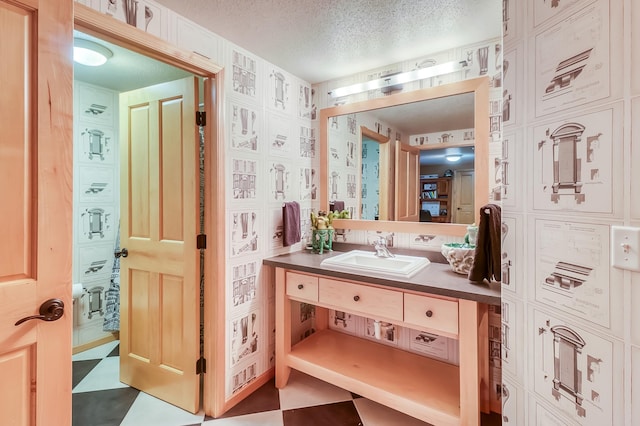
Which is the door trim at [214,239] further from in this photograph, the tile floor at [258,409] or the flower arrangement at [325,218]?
the flower arrangement at [325,218]

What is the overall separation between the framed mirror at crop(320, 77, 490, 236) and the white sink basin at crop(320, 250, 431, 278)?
0.24 meters

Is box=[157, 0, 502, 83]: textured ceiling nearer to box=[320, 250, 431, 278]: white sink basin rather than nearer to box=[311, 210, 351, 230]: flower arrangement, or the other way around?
box=[311, 210, 351, 230]: flower arrangement

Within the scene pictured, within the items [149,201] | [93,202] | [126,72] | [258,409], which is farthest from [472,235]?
[93,202]

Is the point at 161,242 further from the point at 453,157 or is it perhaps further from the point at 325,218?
the point at 453,157

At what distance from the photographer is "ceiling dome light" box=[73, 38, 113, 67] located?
1686 millimetres

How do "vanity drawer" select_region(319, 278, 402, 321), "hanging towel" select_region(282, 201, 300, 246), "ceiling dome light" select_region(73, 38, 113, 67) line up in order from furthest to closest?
"hanging towel" select_region(282, 201, 300, 246), "ceiling dome light" select_region(73, 38, 113, 67), "vanity drawer" select_region(319, 278, 402, 321)

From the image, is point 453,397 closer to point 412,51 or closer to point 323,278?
point 323,278

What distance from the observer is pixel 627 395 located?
0.68m

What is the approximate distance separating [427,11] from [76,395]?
3.14m

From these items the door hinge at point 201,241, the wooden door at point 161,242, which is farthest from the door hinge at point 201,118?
the door hinge at point 201,241

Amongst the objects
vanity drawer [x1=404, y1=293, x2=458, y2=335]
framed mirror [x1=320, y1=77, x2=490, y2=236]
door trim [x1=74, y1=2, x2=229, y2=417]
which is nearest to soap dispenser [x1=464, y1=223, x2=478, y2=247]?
framed mirror [x1=320, y1=77, x2=490, y2=236]

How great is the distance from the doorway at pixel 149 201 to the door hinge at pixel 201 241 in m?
0.05

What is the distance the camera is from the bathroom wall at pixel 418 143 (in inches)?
68.7

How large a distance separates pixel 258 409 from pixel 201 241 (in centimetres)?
111
